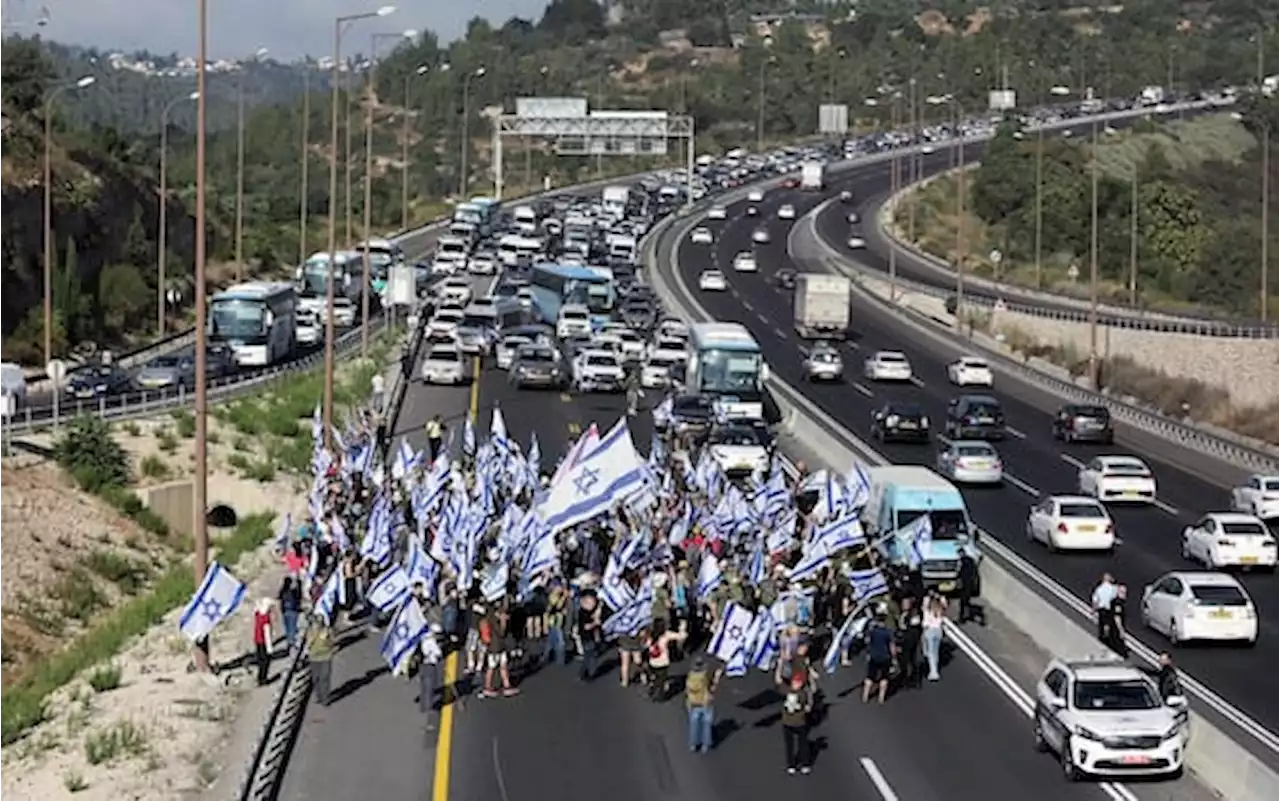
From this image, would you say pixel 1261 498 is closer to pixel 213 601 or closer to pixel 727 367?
pixel 727 367

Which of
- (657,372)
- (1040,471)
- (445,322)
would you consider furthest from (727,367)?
(445,322)

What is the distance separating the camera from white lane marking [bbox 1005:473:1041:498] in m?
50.7

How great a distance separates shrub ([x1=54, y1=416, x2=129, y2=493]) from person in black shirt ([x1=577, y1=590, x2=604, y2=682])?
25.6 meters

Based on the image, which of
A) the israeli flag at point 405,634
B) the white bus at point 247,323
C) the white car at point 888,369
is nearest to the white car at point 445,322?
the white bus at point 247,323

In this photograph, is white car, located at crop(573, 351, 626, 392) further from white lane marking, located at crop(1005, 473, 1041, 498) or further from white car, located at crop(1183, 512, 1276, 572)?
white car, located at crop(1183, 512, 1276, 572)

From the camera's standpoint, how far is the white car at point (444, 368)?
66750 millimetres

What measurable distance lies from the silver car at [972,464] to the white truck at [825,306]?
33475 mm

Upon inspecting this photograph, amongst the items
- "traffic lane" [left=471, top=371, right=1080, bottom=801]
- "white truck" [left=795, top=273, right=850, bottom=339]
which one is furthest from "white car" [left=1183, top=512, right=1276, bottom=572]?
"white truck" [left=795, top=273, right=850, bottom=339]

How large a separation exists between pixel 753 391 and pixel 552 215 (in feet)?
247

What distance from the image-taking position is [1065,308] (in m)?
99.8

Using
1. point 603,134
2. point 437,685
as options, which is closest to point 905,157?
point 603,134

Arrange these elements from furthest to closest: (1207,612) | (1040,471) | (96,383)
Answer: (96,383) → (1040,471) → (1207,612)

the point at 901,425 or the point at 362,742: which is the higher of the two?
the point at 362,742

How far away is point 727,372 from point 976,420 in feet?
21.6
